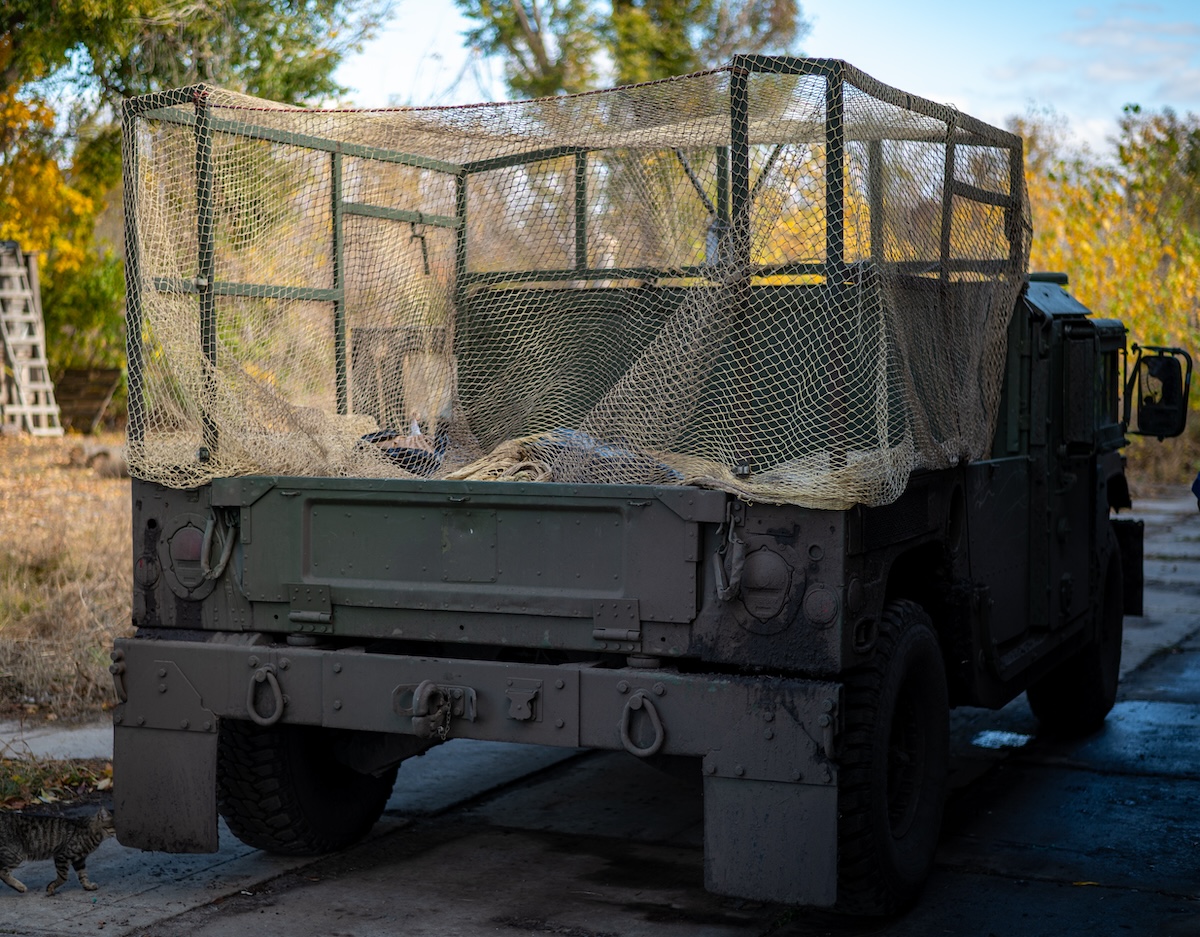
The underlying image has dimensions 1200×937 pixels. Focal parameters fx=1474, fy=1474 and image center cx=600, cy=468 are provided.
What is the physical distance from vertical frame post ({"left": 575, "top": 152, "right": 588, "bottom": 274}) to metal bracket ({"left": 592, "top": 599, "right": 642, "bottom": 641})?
1.76m

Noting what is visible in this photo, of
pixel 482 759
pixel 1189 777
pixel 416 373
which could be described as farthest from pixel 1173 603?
pixel 416 373

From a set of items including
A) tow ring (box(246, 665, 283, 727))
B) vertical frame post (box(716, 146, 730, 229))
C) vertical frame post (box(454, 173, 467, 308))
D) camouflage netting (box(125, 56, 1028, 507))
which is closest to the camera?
camouflage netting (box(125, 56, 1028, 507))

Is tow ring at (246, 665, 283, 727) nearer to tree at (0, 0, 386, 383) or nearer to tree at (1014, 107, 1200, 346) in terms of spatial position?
tree at (0, 0, 386, 383)

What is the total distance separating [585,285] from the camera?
5496 mm

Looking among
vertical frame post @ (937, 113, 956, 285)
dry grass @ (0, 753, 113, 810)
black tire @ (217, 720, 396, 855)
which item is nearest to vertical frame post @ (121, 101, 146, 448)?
black tire @ (217, 720, 396, 855)

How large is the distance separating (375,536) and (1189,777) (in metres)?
3.77

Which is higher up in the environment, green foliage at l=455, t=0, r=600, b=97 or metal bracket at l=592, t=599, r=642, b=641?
green foliage at l=455, t=0, r=600, b=97

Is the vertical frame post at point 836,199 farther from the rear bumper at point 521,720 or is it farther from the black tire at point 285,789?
the black tire at point 285,789

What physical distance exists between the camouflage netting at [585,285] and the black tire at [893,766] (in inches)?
20.8

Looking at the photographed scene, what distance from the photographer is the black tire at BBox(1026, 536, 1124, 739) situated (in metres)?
6.87

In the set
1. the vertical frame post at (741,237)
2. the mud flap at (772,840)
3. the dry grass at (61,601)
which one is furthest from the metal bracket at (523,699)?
the dry grass at (61,601)

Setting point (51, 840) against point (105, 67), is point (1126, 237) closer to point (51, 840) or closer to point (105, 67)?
point (105, 67)

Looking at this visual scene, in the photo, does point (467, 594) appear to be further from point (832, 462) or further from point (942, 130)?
point (942, 130)

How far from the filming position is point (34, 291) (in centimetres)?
1819
